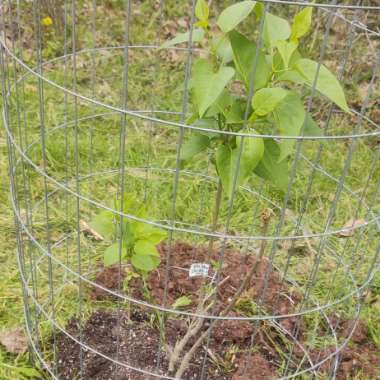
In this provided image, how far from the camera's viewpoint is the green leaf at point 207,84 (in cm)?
95

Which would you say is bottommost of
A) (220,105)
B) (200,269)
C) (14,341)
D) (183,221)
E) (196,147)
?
(14,341)

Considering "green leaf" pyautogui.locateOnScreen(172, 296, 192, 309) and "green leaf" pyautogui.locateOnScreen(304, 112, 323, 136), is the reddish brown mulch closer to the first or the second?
"green leaf" pyautogui.locateOnScreen(172, 296, 192, 309)

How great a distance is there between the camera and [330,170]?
2.29 m

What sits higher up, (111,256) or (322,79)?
(322,79)

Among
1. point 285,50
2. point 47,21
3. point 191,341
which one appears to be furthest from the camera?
point 47,21

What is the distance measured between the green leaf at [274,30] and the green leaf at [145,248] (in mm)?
514

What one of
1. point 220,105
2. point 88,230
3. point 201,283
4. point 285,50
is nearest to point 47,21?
point 88,230

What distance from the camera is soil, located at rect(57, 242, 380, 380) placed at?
1446 mm

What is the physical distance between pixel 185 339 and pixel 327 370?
42cm

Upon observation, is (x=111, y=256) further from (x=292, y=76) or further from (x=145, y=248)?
(x=292, y=76)

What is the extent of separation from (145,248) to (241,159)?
357mm

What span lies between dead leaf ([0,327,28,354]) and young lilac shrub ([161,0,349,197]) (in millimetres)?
778

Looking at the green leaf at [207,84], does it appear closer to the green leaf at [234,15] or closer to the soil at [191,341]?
the green leaf at [234,15]

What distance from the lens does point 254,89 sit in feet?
3.43
